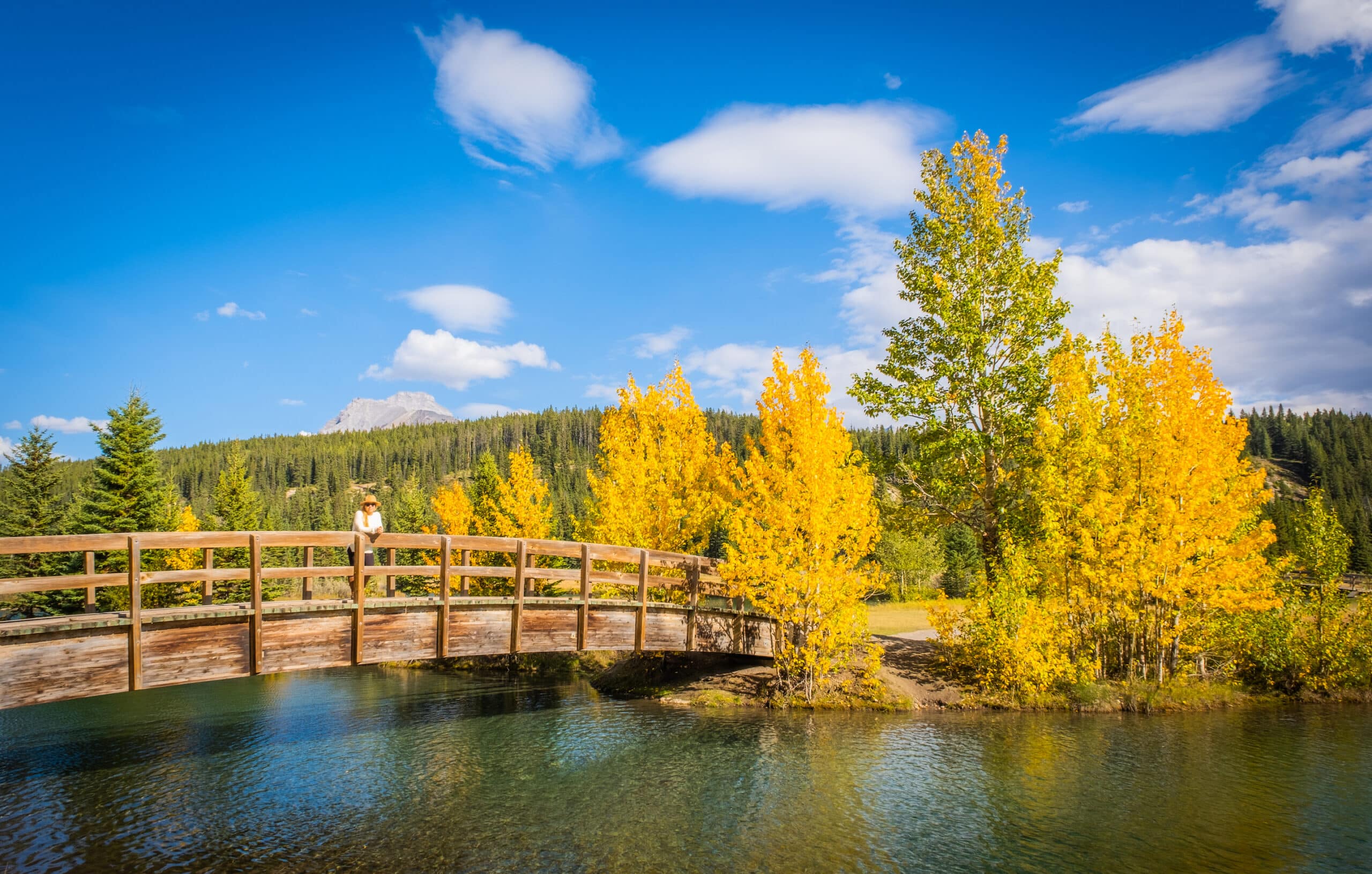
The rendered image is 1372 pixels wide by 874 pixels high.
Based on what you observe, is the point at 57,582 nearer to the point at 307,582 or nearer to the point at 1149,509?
the point at 307,582

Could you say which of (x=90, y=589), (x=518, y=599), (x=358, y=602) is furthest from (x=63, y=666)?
(x=518, y=599)

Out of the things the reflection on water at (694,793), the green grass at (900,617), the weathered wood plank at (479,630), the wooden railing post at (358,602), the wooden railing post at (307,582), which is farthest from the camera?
the green grass at (900,617)

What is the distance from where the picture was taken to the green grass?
118 feet

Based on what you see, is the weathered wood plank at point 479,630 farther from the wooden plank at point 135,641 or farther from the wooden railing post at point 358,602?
the wooden plank at point 135,641

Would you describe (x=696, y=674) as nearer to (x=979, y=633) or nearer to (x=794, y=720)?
(x=794, y=720)

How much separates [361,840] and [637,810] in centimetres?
494

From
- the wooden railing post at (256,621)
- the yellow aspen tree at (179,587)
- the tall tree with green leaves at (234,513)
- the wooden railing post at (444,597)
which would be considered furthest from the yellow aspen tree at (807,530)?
the tall tree with green leaves at (234,513)

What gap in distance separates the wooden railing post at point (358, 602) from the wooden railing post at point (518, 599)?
11.2 feet

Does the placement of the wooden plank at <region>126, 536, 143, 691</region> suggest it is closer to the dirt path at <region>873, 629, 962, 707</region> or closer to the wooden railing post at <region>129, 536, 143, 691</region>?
the wooden railing post at <region>129, 536, 143, 691</region>

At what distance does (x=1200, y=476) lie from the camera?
2125 centimetres

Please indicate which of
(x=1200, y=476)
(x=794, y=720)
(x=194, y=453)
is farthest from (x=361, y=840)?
(x=194, y=453)

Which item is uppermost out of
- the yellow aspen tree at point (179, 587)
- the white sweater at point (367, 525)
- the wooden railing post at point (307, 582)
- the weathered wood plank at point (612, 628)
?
the white sweater at point (367, 525)

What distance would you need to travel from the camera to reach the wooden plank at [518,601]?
16719 mm

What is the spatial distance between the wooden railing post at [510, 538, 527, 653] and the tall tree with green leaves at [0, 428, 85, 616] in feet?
107
